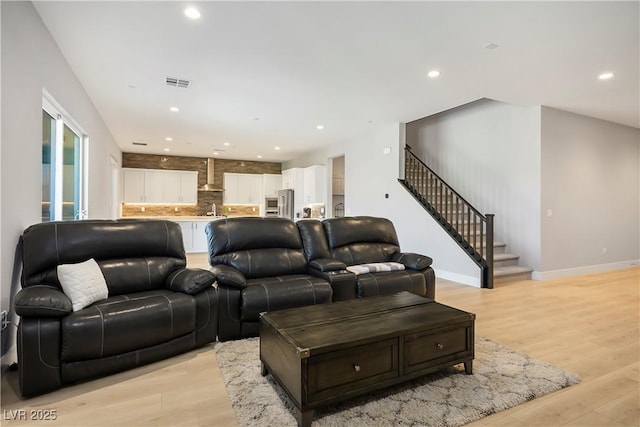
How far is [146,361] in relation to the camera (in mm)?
2396

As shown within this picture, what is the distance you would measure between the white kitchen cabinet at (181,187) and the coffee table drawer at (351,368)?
366 inches

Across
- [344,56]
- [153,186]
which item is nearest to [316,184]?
[153,186]

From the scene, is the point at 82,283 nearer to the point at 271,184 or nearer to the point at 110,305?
the point at 110,305

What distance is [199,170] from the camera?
34.2ft

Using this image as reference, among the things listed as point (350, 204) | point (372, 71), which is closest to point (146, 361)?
point (372, 71)

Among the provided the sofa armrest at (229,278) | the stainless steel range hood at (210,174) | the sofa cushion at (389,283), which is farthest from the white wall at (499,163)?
the stainless steel range hood at (210,174)

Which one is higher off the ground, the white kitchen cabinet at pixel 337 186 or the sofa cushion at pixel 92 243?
the white kitchen cabinet at pixel 337 186

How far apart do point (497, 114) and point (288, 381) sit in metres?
5.94

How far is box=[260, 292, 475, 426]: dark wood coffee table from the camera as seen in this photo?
5.76 ft

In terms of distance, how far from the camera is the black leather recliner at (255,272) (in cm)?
283

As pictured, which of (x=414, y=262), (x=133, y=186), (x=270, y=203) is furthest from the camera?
(x=270, y=203)

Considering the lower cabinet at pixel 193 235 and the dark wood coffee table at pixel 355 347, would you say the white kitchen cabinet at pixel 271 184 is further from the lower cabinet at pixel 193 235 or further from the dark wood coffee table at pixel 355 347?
the dark wood coffee table at pixel 355 347

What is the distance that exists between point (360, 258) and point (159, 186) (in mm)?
7848

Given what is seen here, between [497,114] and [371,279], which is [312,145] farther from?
[371,279]
